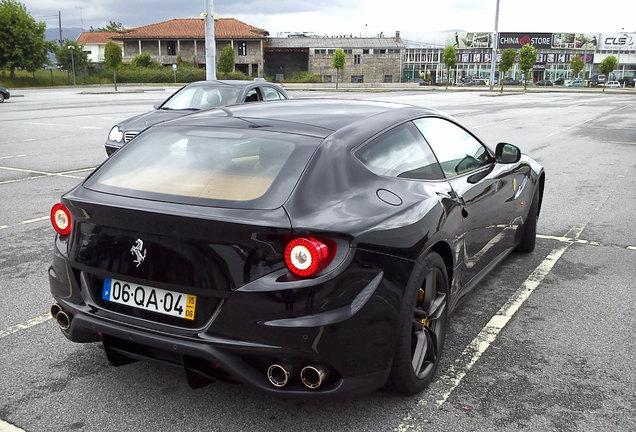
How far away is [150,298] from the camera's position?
8.95ft

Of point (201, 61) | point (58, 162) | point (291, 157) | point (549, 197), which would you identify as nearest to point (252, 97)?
point (58, 162)

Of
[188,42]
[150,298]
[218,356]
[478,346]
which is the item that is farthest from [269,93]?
[188,42]

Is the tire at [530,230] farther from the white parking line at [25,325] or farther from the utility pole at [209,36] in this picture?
the utility pole at [209,36]

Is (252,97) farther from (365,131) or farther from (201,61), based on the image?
(201,61)

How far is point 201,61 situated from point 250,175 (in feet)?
316

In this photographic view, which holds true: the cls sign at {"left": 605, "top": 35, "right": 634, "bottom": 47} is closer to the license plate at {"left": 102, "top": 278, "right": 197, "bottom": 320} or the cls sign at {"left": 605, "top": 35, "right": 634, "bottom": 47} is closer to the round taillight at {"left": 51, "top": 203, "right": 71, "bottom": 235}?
the round taillight at {"left": 51, "top": 203, "right": 71, "bottom": 235}

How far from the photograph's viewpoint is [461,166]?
396cm

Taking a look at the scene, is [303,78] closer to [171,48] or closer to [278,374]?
[171,48]

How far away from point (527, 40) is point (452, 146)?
441 feet

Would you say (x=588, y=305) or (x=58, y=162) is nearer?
(x=588, y=305)

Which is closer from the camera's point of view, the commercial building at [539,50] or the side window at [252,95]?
the side window at [252,95]

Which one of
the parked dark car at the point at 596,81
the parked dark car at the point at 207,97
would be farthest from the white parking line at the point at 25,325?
the parked dark car at the point at 596,81

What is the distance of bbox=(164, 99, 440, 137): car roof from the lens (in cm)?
325

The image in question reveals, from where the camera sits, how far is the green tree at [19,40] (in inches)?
2510
